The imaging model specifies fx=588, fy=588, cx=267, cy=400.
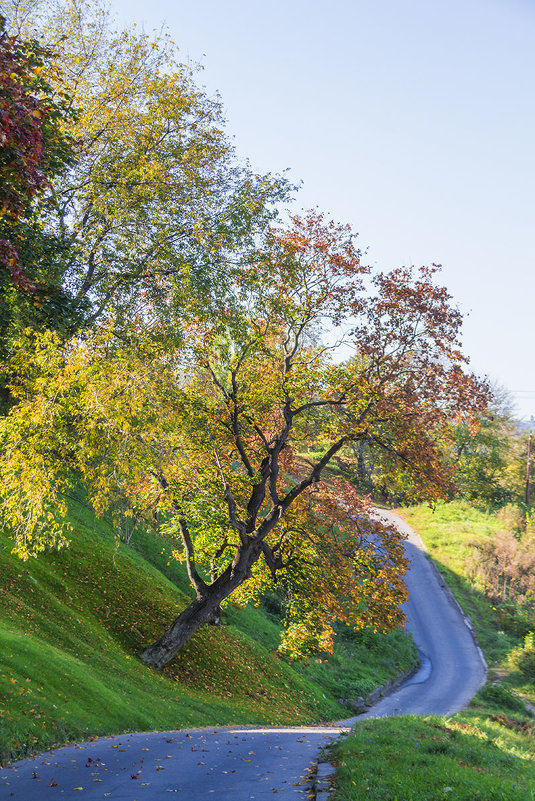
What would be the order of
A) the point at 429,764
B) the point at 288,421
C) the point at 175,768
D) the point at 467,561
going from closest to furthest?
the point at 429,764 → the point at 175,768 → the point at 288,421 → the point at 467,561

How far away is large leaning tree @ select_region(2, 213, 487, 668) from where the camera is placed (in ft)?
53.9

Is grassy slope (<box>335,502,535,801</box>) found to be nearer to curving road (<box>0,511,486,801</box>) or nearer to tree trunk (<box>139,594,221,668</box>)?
curving road (<box>0,511,486,801</box>)

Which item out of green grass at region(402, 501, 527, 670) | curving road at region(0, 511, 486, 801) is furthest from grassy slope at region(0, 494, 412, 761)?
green grass at region(402, 501, 527, 670)

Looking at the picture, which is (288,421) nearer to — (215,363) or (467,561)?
(215,363)

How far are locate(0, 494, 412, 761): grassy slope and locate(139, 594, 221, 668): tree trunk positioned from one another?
55 centimetres

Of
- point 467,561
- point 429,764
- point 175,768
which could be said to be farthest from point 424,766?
point 467,561

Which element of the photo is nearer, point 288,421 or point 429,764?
point 429,764

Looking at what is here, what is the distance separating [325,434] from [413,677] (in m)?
19.5

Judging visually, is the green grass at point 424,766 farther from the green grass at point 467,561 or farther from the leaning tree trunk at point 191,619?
the green grass at point 467,561

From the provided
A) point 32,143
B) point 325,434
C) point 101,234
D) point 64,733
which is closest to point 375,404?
point 325,434

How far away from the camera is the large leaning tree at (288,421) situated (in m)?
16.4

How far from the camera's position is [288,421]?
17.8 m

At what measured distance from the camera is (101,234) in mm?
16531

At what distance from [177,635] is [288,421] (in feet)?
27.3
